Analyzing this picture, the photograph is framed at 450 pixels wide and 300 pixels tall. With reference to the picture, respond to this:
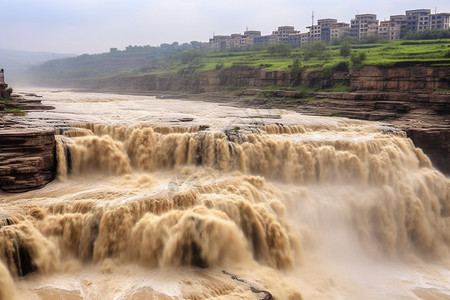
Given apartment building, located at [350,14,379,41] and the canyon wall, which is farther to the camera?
apartment building, located at [350,14,379,41]

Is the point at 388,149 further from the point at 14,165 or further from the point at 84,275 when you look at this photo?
the point at 14,165

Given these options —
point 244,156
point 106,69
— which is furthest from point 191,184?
point 106,69

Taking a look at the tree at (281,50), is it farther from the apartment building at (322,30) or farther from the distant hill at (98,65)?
the distant hill at (98,65)

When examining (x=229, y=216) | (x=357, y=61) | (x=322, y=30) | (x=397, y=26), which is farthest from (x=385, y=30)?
(x=229, y=216)

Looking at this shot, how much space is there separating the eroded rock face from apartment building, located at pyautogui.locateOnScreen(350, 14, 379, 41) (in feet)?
243

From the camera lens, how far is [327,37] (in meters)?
84.0

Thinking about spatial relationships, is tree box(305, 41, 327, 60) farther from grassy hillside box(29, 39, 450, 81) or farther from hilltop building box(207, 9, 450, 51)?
hilltop building box(207, 9, 450, 51)

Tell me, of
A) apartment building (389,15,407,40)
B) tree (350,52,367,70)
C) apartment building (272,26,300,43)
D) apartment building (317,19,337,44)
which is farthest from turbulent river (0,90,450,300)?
apartment building (272,26,300,43)

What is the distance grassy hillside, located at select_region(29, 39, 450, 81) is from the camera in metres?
33.9

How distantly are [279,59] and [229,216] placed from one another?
134 feet

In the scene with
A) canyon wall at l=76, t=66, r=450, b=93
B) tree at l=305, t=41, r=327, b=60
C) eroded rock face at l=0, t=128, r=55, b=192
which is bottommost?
eroded rock face at l=0, t=128, r=55, b=192

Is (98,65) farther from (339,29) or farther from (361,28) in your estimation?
(361,28)

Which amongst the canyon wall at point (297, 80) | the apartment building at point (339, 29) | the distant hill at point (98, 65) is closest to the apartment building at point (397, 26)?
the apartment building at point (339, 29)

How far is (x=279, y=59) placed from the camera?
2064 inches
